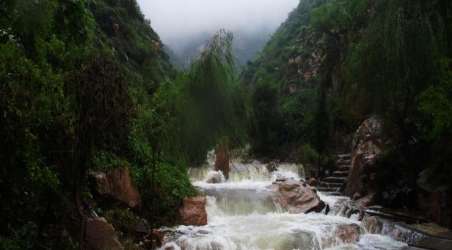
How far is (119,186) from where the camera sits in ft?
33.4

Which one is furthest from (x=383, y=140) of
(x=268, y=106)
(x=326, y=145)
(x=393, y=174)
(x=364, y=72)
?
(x=268, y=106)

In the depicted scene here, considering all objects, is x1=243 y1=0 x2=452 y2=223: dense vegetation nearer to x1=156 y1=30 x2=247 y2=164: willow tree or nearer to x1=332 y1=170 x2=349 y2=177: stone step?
x1=332 y1=170 x2=349 y2=177: stone step

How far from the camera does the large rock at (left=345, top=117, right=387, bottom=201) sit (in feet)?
55.2

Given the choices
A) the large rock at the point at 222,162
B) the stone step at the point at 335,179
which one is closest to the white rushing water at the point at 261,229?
the stone step at the point at 335,179

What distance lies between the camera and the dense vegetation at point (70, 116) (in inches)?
221

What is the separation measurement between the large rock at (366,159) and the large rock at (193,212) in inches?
268

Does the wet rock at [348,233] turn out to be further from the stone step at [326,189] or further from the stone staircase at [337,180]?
the stone step at [326,189]

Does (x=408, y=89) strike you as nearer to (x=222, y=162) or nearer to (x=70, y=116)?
(x=222, y=162)

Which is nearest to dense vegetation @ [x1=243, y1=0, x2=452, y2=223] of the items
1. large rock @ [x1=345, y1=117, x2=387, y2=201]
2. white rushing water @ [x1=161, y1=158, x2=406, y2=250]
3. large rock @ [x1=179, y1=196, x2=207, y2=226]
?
large rock @ [x1=345, y1=117, x2=387, y2=201]

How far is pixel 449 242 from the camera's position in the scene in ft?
34.2

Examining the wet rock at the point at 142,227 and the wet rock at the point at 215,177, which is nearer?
the wet rock at the point at 142,227

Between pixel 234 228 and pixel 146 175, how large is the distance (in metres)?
2.84

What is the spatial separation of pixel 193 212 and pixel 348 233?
13.8ft

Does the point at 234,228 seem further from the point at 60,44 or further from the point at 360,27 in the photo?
Answer: the point at 360,27
